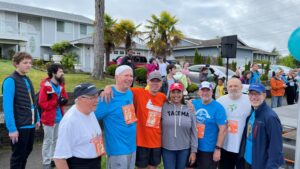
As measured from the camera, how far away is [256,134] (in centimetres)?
303

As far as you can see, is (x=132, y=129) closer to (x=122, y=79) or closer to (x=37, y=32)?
(x=122, y=79)

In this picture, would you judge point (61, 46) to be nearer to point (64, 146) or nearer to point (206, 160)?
point (206, 160)

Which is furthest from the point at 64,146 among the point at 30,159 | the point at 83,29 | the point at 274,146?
the point at 83,29

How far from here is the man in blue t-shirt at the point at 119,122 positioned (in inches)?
120

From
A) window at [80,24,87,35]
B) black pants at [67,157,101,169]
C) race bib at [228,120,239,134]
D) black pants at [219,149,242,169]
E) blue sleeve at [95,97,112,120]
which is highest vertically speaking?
window at [80,24,87,35]

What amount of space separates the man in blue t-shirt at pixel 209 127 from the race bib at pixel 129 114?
0.94m

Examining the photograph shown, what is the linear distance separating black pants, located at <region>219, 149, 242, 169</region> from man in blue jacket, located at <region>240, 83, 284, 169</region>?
14.2 inches

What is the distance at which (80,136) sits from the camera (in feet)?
7.75

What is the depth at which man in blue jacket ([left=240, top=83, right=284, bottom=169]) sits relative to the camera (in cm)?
282

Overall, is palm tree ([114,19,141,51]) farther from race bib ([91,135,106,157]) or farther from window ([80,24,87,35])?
race bib ([91,135,106,157])

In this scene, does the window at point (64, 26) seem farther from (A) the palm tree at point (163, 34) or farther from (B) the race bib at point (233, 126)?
(B) the race bib at point (233, 126)

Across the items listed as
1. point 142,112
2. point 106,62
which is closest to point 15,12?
point 106,62

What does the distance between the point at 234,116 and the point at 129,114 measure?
4.89 feet

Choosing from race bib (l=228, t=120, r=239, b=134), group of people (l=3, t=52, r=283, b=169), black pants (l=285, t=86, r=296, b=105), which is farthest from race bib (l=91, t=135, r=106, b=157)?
black pants (l=285, t=86, r=296, b=105)
